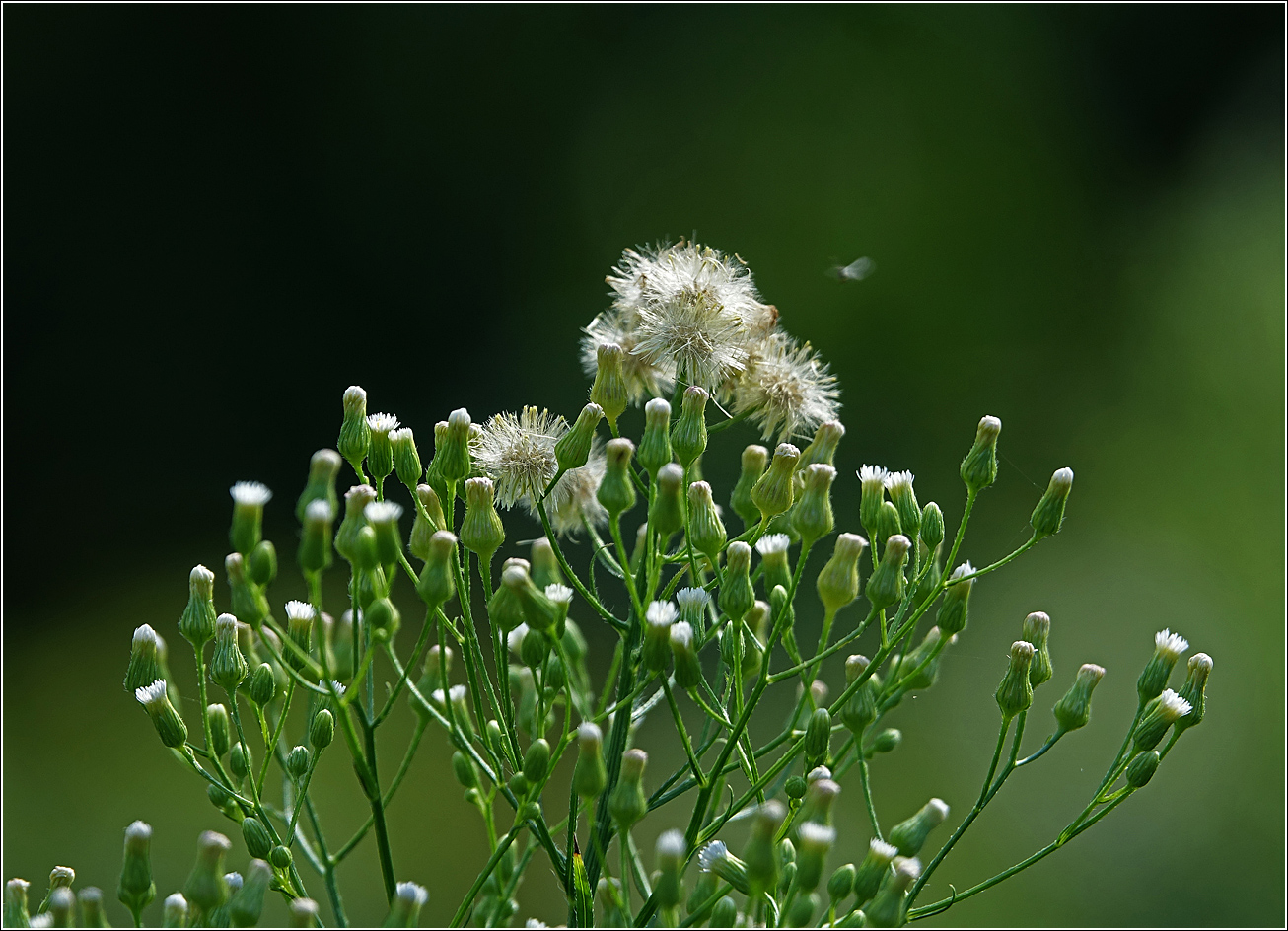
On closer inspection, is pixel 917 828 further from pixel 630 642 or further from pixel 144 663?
pixel 144 663

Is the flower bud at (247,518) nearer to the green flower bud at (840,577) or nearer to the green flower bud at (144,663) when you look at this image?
the green flower bud at (144,663)

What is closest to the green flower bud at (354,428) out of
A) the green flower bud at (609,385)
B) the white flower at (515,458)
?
the white flower at (515,458)

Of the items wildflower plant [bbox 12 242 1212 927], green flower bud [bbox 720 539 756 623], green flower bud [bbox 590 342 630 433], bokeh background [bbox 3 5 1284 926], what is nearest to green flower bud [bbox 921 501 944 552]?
wildflower plant [bbox 12 242 1212 927]

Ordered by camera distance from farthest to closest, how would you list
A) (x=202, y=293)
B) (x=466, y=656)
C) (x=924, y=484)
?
(x=202, y=293) < (x=924, y=484) < (x=466, y=656)

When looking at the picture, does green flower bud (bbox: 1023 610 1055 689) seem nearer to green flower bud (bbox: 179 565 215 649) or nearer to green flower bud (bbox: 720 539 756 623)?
green flower bud (bbox: 720 539 756 623)

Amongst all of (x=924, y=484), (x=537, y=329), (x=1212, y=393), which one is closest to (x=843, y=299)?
(x=924, y=484)

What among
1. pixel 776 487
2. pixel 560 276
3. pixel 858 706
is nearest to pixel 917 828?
pixel 858 706

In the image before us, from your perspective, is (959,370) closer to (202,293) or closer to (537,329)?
(537,329)
